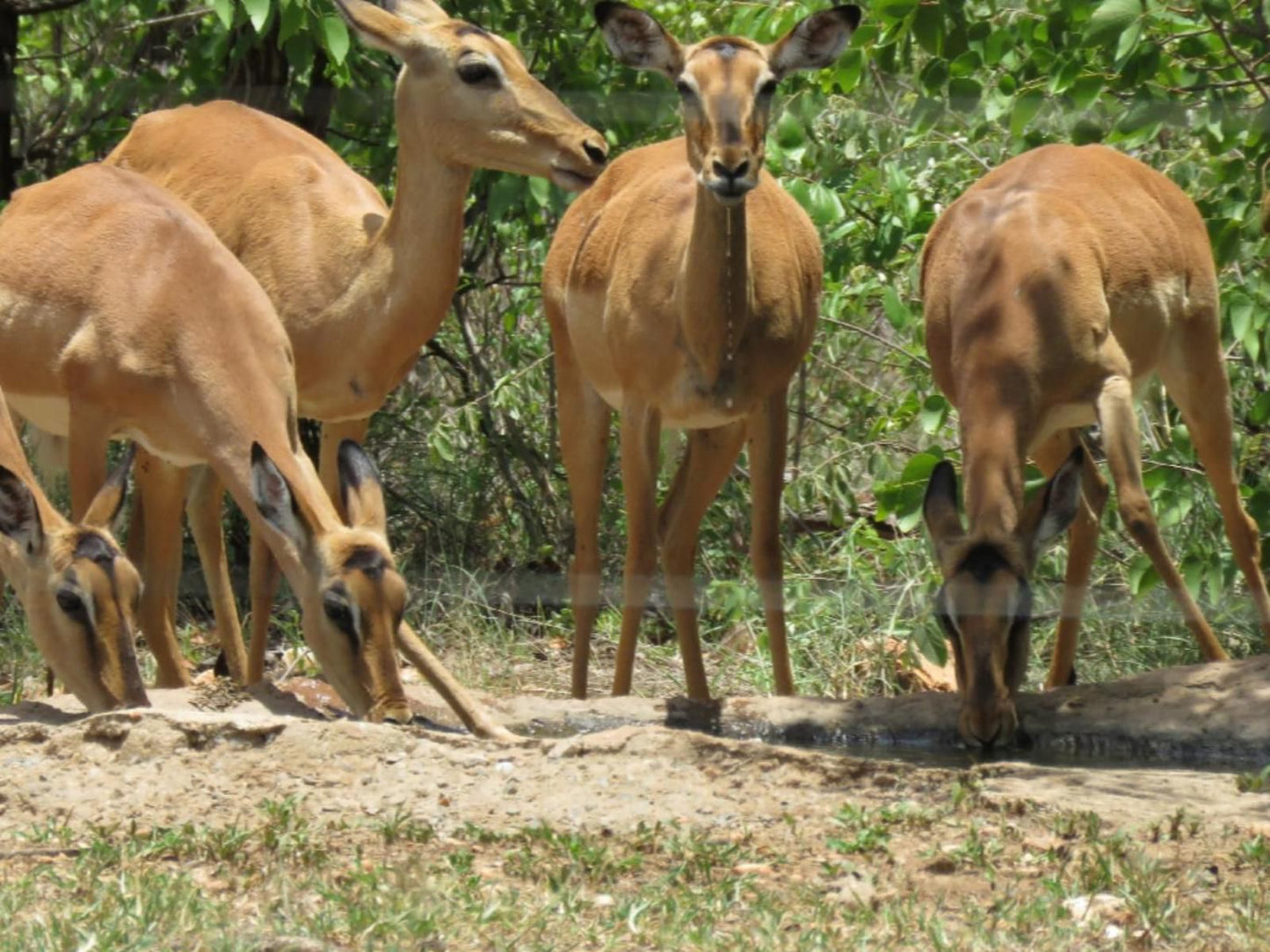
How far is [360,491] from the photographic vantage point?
281 inches

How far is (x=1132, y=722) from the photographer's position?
6.99 meters

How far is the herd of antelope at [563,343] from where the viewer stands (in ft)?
22.7

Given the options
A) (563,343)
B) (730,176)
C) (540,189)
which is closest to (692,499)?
(563,343)

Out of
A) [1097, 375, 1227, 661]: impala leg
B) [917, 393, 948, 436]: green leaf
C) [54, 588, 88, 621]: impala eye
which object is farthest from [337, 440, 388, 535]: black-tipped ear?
[1097, 375, 1227, 661]: impala leg

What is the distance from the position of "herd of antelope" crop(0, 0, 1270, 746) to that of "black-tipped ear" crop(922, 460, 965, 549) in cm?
1

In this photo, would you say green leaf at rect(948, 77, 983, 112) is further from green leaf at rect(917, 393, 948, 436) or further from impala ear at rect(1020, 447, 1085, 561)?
impala ear at rect(1020, 447, 1085, 561)

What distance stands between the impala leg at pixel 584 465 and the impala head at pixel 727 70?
1675 millimetres

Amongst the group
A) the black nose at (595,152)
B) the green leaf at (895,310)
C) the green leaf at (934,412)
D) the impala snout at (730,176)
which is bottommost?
the green leaf at (934,412)

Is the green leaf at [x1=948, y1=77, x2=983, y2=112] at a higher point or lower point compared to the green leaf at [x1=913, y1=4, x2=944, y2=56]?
lower

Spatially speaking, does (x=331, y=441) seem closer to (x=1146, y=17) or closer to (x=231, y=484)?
(x=231, y=484)

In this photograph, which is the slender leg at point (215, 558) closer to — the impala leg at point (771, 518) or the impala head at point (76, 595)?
the impala head at point (76, 595)

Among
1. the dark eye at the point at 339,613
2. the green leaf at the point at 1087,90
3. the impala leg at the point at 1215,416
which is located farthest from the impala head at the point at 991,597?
the dark eye at the point at 339,613

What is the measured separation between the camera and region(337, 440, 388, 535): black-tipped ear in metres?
7.07

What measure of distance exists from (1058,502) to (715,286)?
54.2 inches
